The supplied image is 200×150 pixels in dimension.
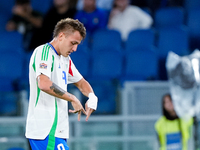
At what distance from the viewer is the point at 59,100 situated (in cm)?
372

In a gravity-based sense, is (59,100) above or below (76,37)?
below

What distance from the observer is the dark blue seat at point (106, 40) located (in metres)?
8.34

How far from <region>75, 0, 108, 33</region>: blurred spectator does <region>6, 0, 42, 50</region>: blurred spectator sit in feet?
2.96

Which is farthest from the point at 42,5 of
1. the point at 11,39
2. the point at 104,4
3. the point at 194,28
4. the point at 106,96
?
the point at 106,96

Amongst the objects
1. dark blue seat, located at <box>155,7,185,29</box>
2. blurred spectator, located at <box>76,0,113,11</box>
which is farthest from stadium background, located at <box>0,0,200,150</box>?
blurred spectator, located at <box>76,0,113,11</box>

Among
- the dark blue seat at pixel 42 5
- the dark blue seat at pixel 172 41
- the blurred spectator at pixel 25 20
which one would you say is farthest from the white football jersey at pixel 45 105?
the dark blue seat at pixel 42 5

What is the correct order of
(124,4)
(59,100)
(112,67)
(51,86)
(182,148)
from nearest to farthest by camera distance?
(51,86) → (59,100) → (182,148) → (112,67) → (124,4)

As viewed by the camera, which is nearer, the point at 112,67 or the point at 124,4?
the point at 112,67

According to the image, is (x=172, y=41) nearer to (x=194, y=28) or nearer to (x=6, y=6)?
(x=194, y=28)

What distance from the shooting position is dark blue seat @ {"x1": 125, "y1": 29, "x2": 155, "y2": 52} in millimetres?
8203

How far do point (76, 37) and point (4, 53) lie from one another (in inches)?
195

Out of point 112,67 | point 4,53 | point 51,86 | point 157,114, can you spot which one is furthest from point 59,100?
point 4,53

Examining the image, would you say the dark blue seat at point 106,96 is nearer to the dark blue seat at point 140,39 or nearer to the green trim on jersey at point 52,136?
the dark blue seat at point 140,39

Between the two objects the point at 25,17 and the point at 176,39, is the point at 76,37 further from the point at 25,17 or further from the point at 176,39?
the point at 25,17
